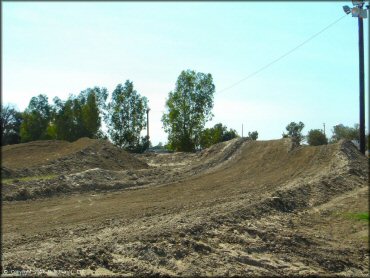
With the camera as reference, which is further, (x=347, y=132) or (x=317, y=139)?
(x=317, y=139)

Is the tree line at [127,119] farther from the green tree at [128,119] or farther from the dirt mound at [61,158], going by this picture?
the dirt mound at [61,158]

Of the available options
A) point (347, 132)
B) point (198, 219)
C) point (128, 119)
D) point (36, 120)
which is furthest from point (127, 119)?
point (198, 219)

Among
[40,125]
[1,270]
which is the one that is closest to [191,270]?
[1,270]

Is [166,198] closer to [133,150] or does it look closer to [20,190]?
[20,190]

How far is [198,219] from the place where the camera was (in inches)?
430

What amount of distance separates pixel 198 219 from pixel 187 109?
41.3 m

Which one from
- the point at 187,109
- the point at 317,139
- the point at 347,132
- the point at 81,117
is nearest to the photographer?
the point at 347,132

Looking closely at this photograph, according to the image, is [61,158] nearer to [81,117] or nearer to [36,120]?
[81,117]

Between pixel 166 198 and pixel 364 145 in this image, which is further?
pixel 364 145

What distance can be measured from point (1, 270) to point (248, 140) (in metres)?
24.9

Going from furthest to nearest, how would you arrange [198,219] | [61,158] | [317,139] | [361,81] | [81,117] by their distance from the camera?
[81,117] < [317,139] < [61,158] < [361,81] < [198,219]

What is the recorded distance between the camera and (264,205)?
13.1 meters

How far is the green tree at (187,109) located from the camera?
2041 inches

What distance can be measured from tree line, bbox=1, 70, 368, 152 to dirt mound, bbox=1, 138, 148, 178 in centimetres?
1294
